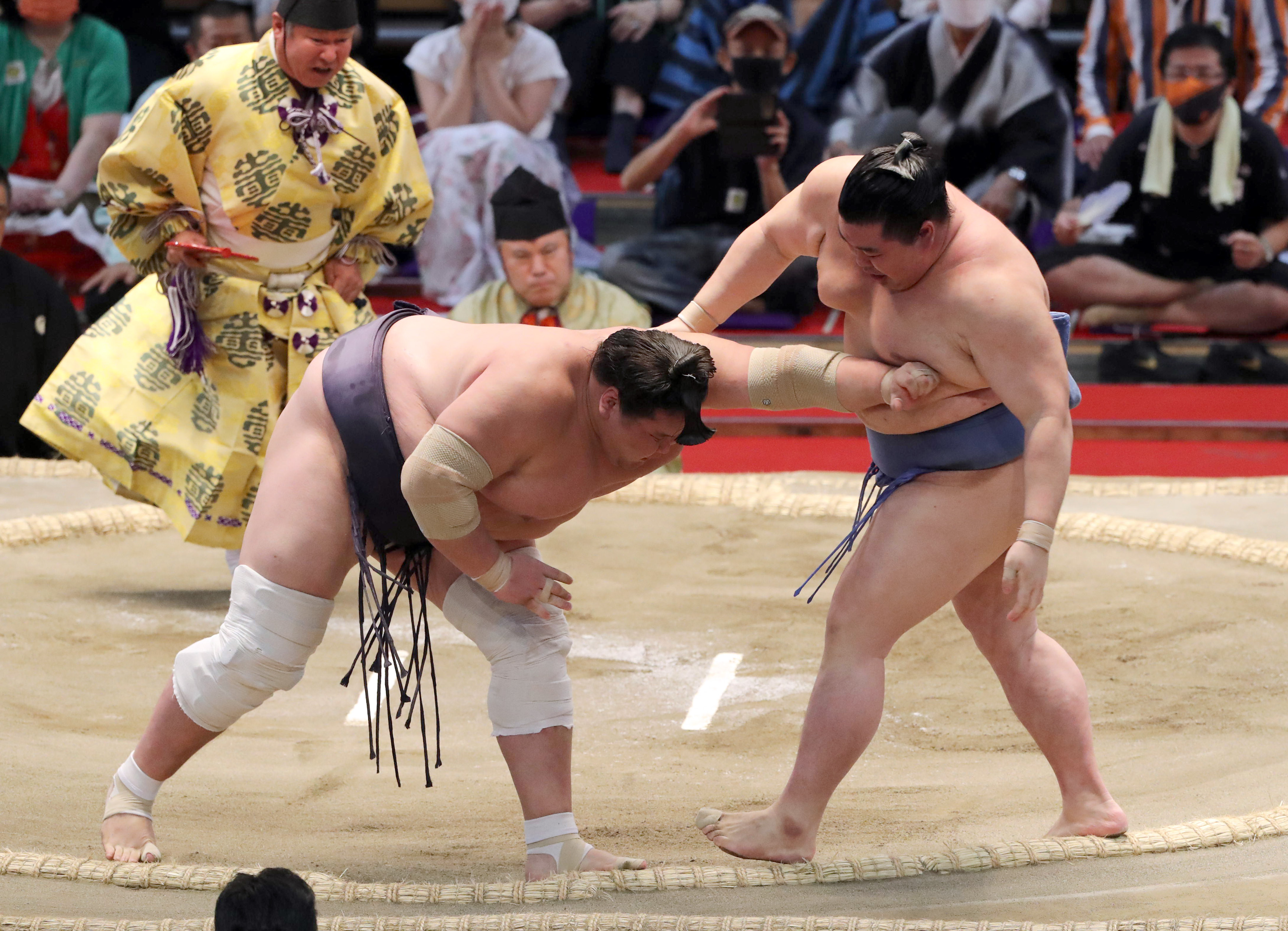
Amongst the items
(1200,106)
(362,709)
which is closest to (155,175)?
(362,709)

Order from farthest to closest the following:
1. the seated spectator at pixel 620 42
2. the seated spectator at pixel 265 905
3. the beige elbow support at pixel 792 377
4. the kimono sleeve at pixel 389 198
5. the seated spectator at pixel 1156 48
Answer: the seated spectator at pixel 620 42 → the seated spectator at pixel 1156 48 → the kimono sleeve at pixel 389 198 → the beige elbow support at pixel 792 377 → the seated spectator at pixel 265 905

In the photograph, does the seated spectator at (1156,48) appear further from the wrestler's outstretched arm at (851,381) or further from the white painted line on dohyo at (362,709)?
the wrestler's outstretched arm at (851,381)

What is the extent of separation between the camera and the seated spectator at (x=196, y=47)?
4805mm

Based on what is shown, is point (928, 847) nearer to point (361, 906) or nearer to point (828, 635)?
point (828, 635)

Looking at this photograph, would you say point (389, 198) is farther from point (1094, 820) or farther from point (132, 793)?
point (1094, 820)

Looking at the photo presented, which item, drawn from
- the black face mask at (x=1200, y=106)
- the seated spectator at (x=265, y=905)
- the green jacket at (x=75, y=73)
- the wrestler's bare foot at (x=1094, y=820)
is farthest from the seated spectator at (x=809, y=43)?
the seated spectator at (x=265, y=905)

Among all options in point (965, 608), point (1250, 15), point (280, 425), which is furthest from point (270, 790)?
point (1250, 15)

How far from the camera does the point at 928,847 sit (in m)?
1.88

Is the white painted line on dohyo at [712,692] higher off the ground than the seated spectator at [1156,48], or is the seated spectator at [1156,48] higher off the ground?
the seated spectator at [1156,48]

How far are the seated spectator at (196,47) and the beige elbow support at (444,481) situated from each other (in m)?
3.38

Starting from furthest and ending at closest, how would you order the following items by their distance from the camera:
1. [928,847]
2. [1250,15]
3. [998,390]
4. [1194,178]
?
1. [1250,15]
2. [1194,178]
3. [928,847]
4. [998,390]

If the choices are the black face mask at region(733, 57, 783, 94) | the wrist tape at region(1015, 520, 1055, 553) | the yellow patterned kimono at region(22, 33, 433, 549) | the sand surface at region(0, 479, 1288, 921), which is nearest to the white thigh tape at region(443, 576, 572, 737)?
the sand surface at region(0, 479, 1288, 921)

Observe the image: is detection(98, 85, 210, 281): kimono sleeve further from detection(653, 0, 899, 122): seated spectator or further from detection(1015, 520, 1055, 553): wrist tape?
detection(653, 0, 899, 122): seated spectator

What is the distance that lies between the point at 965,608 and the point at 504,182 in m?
2.28
